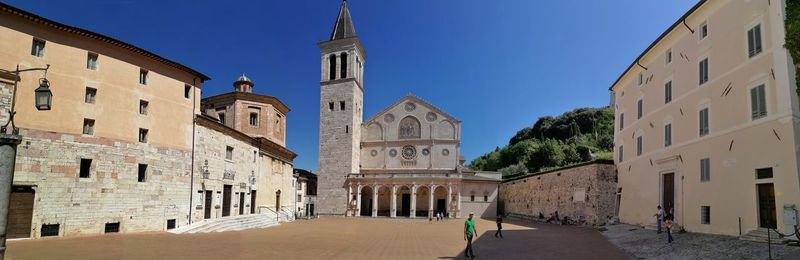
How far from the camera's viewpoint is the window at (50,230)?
1750 cm

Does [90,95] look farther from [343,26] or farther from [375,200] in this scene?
[343,26]

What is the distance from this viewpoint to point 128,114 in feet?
68.2

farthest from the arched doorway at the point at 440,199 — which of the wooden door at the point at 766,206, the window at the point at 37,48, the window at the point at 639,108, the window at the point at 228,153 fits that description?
the window at the point at 37,48

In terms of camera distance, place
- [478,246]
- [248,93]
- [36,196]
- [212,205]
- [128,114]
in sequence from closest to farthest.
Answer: [36,196], [478,246], [128,114], [212,205], [248,93]

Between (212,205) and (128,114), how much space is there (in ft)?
25.0

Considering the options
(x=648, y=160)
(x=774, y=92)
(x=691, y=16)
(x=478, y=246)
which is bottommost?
(x=478, y=246)

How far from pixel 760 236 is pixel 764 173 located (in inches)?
81.3

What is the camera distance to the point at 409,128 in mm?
57906

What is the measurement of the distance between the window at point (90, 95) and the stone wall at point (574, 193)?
2863cm

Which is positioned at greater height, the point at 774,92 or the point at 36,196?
the point at 774,92

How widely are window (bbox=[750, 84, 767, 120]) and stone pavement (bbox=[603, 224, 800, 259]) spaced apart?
167 inches

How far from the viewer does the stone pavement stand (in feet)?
41.3

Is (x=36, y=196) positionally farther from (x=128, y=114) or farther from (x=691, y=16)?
(x=691, y=16)

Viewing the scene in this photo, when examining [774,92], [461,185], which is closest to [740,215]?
[774,92]
